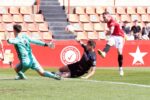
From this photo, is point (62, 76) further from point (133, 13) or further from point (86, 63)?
point (133, 13)

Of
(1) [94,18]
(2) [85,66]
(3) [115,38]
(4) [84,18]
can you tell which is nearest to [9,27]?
(4) [84,18]

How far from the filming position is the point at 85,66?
16.9 m

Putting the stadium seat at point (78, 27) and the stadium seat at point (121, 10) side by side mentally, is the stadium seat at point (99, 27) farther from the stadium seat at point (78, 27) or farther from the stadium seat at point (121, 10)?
the stadium seat at point (121, 10)

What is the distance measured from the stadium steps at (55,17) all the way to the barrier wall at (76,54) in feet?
12.4

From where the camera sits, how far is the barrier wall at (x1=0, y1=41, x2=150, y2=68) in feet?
92.0

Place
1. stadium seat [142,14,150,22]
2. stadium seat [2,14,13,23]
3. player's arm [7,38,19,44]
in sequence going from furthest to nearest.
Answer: stadium seat [142,14,150,22] < stadium seat [2,14,13,23] < player's arm [7,38,19,44]

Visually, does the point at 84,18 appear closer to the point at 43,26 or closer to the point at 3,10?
the point at 43,26

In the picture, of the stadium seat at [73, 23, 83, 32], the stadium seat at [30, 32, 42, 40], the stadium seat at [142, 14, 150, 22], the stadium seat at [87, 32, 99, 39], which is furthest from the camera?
the stadium seat at [142, 14, 150, 22]

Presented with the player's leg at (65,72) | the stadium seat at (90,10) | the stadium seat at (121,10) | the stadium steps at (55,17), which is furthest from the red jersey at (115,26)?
the stadium seat at (121,10)

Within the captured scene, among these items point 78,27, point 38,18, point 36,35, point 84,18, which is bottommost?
point 36,35

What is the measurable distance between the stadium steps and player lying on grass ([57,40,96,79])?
598 inches

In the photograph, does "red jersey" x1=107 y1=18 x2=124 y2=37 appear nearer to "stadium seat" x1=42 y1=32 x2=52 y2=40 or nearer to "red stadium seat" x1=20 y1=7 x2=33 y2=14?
"stadium seat" x1=42 y1=32 x2=52 y2=40

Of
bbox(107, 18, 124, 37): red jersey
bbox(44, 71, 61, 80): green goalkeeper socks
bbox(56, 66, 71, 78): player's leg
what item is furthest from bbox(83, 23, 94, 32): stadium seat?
bbox(44, 71, 61, 80): green goalkeeper socks

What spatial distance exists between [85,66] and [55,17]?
677 inches
